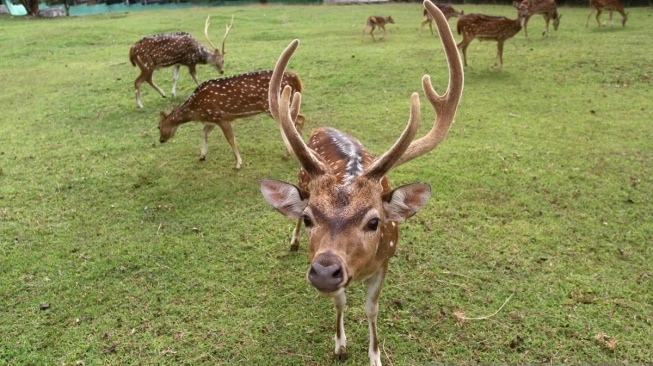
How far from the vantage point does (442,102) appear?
2883mm

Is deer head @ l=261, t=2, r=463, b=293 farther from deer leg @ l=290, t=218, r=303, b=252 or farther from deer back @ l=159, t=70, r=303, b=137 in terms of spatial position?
deer back @ l=159, t=70, r=303, b=137

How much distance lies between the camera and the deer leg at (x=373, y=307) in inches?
112

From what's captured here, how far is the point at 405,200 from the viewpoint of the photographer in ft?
7.87

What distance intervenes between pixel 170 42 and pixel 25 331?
19.4ft

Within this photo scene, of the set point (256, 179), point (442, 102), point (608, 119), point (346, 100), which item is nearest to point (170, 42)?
point (346, 100)

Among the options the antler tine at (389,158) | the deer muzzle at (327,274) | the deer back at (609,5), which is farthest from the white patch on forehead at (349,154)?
the deer back at (609,5)

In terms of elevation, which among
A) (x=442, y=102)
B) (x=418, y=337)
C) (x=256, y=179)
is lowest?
(x=418, y=337)

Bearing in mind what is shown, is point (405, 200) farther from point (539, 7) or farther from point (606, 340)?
point (539, 7)

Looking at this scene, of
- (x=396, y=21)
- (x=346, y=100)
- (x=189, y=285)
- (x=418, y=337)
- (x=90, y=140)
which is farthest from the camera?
(x=396, y=21)

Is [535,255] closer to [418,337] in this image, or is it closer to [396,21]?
[418,337]

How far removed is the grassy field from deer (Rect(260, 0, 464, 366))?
769mm

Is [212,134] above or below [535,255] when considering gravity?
above

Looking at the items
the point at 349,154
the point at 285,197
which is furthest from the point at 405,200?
the point at 349,154

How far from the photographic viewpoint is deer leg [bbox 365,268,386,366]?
9.30 ft
